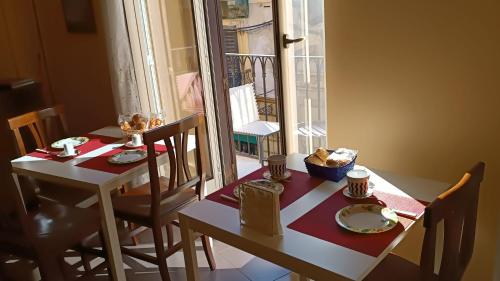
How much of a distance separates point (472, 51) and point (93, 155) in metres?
1.79

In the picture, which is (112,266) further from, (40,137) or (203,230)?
(40,137)

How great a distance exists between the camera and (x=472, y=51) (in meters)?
1.62

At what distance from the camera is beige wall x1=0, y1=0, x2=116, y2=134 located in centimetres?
337

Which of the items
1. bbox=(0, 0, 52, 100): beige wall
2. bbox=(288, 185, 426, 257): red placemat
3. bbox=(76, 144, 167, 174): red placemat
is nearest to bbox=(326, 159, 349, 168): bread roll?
bbox=(288, 185, 426, 257): red placemat

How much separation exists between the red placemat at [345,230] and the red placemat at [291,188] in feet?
0.34

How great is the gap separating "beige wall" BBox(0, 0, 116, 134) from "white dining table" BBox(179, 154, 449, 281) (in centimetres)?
203

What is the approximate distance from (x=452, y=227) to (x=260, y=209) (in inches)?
21.5

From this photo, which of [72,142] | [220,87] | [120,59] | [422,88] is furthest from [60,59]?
[422,88]

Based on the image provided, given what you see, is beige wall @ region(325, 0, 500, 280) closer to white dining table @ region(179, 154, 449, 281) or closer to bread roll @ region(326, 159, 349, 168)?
white dining table @ region(179, 154, 449, 281)

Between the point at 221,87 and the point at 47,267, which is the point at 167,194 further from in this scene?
the point at 221,87

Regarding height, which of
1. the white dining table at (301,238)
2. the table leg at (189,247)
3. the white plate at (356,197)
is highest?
the white plate at (356,197)

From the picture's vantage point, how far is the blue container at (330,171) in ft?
5.48

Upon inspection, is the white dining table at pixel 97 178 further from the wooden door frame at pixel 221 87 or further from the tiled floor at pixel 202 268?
the wooden door frame at pixel 221 87

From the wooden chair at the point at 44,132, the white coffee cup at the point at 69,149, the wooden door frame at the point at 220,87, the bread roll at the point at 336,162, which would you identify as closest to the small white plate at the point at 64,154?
the white coffee cup at the point at 69,149
